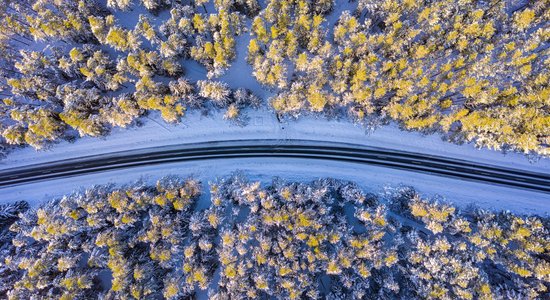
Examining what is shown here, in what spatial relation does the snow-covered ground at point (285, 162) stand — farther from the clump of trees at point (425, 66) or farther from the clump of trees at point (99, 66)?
the clump of trees at point (425, 66)

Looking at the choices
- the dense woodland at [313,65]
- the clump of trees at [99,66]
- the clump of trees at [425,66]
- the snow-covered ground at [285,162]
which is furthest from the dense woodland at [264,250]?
the clump of trees at [425,66]

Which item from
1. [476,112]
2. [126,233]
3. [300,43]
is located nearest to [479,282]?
[476,112]

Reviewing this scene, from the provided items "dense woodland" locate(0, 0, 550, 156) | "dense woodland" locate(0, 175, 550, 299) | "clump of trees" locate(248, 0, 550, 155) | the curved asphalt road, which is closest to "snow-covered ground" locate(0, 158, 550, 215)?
Answer: the curved asphalt road

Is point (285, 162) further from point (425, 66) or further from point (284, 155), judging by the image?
point (425, 66)

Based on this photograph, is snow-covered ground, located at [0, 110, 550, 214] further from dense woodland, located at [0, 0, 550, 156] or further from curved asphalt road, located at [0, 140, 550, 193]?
dense woodland, located at [0, 0, 550, 156]

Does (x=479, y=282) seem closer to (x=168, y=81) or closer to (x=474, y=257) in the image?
(x=474, y=257)
